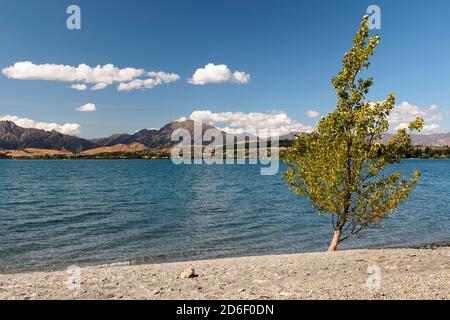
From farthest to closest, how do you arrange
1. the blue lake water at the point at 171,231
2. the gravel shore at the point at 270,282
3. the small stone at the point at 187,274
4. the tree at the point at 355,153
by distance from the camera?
the blue lake water at the point at 171,231 < the tree at the point at 355,153 < the small stone at the point at 187,274 < the gravel shore at the point at 270,282

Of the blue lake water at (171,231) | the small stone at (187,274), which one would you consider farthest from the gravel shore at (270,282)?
the blue lake water at (171,231)

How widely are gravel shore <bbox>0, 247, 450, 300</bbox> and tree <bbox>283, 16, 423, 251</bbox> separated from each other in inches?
180

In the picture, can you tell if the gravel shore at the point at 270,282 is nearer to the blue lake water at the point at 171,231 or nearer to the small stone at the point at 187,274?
the small stone at the point at 187,274

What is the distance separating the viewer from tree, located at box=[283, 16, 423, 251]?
27938 millimetres

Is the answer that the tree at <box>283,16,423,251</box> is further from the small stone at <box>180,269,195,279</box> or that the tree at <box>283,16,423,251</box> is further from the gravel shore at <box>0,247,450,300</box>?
the small stone at <box>180,269,195,279</box>

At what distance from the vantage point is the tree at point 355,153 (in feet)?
91.7

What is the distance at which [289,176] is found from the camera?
31.6 meters

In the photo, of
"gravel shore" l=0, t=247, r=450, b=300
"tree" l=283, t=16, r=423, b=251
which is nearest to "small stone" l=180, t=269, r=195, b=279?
"gravel shore" l=0, t=247, r=450, b=300

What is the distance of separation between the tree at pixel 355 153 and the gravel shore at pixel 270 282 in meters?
4.57

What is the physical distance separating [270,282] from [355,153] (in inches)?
518

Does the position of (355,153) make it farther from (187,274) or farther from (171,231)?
(171,231)

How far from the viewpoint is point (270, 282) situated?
20.8 m

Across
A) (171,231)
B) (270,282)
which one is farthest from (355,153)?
(171,231)

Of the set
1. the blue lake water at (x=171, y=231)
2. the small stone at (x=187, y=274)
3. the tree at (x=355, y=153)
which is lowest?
the blue lake water at (x=171, y=231)
